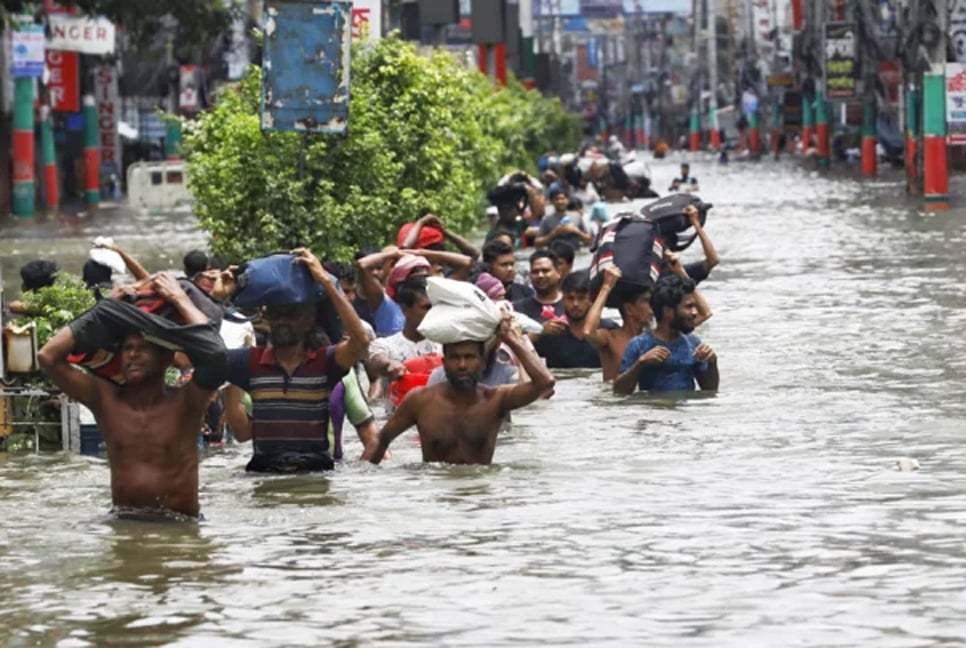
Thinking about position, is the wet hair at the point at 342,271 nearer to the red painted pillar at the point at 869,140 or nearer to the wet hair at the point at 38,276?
the wet hair at the point at 38,276

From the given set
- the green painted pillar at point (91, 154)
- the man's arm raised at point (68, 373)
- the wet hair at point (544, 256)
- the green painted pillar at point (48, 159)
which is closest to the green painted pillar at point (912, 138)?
the green painted pillar at point (91, 154)

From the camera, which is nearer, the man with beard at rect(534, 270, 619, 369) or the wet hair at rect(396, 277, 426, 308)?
the wet hair at rect(396, 277, 426, 308)

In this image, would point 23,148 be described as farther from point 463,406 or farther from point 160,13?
point 463,406

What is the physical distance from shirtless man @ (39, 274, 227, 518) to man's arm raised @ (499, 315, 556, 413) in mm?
1718

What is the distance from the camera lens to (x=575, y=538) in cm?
1089

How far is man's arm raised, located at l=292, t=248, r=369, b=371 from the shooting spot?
11.6 metres

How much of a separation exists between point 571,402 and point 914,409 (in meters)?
2.26

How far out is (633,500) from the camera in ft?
39.9

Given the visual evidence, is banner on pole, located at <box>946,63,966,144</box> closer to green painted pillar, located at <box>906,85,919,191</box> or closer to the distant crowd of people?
green painted pillar, located at <box>906,85,919,191</box>

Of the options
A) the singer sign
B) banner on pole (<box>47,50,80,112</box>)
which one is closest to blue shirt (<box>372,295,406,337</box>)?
the singer sign

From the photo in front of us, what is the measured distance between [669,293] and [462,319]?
3.99m

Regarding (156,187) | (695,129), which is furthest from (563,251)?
(695,129)

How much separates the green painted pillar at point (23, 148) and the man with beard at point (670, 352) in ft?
123

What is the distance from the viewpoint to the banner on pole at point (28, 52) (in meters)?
51.1
